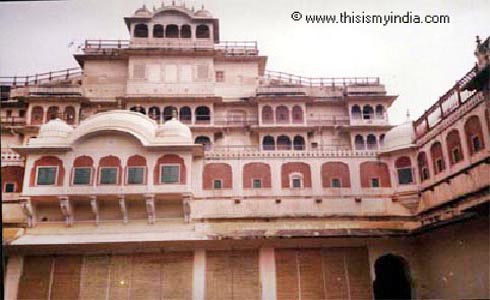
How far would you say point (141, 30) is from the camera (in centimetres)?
2569

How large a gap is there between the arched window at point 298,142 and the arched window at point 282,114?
3.19 ft

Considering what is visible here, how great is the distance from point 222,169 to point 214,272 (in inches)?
146

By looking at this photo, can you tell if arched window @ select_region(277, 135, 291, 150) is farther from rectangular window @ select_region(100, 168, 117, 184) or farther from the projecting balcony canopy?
rectangular window @ select_region(100, 168, 117, 184)

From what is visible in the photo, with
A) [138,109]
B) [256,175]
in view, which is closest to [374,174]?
[256,175]

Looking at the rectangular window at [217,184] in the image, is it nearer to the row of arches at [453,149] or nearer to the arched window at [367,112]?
the row of arches at [453,149]

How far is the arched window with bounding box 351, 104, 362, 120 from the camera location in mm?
24858

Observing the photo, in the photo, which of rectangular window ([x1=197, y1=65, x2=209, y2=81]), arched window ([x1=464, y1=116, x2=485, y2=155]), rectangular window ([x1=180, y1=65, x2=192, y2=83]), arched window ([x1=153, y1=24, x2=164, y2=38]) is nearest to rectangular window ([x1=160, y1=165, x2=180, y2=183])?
rectangular window ([x1=180, y1=65, x2=192, y2=83])

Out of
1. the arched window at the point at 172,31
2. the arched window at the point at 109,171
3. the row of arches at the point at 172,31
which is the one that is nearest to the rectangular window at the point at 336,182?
the arched window at the point at 109,171

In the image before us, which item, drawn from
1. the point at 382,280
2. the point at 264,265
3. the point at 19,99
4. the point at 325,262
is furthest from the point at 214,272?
the point at 19,99

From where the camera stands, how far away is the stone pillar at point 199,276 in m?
15.6

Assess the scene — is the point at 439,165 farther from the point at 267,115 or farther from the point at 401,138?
the point at 267,115

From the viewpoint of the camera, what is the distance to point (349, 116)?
24734mm

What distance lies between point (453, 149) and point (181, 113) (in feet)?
43.6

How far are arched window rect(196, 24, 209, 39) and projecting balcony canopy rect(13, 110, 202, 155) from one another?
9.69 metres
